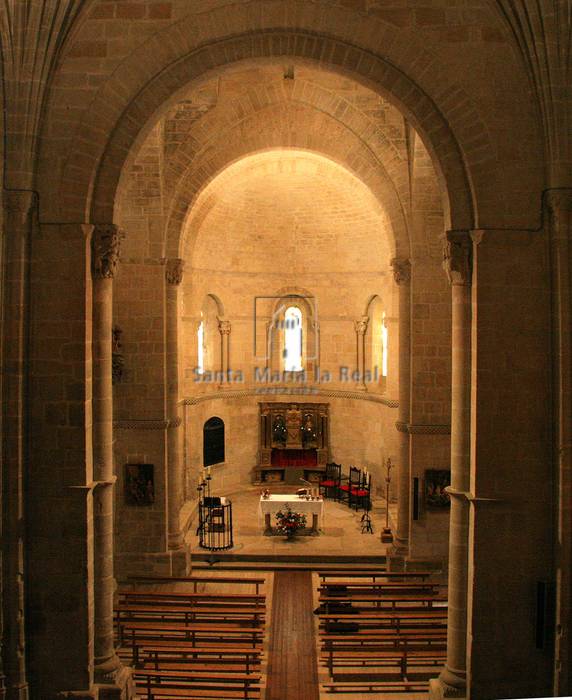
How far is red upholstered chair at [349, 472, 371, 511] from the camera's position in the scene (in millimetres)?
23109

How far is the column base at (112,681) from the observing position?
432 inches

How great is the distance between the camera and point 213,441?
25203 millimetres

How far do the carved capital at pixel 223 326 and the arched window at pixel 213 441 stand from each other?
3.00 m

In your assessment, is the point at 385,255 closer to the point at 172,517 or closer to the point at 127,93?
the point at 172,517

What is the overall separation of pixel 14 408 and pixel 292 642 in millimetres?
7561

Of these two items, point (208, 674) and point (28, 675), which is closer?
point (28, 675)

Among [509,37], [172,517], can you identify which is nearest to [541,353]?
[509,37]

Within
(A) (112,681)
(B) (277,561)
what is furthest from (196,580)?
(A) (112,681)

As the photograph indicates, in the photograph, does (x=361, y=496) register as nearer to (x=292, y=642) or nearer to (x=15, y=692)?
(x=292, y=642)

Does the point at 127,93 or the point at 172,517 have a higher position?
the point at 127,93

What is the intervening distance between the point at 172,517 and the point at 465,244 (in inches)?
422

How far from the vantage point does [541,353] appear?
10539mm

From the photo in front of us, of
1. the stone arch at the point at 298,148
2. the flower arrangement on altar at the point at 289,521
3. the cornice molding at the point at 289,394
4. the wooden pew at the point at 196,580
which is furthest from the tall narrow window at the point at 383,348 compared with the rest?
the wooden pew at the point at 196,580

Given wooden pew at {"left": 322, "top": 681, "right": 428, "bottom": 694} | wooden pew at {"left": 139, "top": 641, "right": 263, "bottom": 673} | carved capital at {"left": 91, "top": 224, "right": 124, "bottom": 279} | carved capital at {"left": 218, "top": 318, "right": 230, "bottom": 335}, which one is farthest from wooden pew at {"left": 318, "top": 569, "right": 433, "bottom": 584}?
carved capital at {"left": 218, "top": 318, "right": 230, "bottom": 335}
